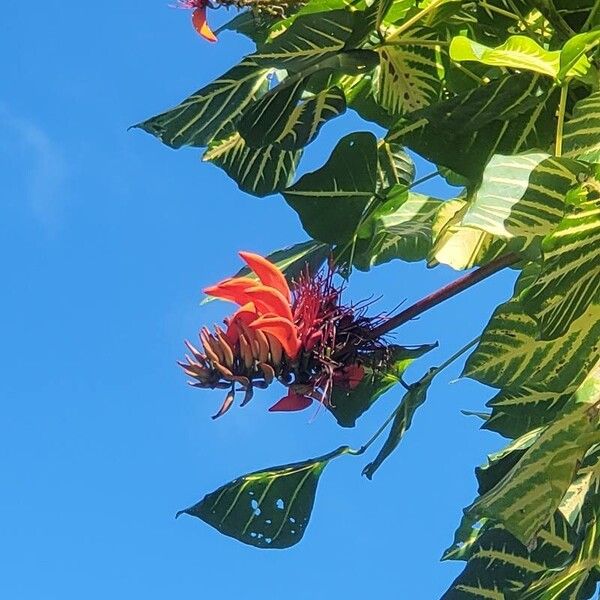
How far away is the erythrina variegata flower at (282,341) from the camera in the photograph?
0.56 meters

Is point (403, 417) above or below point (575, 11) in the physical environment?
below

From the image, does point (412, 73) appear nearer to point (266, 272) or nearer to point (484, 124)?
point (484, 124)

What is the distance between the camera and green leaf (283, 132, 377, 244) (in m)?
0.72

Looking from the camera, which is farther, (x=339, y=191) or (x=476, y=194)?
(x=339, y=191)

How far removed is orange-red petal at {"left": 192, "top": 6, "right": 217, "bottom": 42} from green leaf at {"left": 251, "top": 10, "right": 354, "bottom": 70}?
0.44 ft

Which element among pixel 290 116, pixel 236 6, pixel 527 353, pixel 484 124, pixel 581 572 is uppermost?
pixel 236 6

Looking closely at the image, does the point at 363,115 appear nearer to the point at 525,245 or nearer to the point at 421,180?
the point at 421,180

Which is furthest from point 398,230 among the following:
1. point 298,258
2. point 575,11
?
point 575,11

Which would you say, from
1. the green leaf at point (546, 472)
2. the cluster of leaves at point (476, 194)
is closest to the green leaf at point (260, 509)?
the cluster of leaves at point (476, 194)

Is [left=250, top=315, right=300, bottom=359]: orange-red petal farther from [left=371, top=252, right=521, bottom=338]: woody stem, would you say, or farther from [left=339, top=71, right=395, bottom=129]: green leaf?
[left=339, top=71, right=395, bottom=129]: green leaf

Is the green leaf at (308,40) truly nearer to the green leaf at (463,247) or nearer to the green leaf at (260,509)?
the green leaf at (463,247)

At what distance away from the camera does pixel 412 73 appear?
0.71 m

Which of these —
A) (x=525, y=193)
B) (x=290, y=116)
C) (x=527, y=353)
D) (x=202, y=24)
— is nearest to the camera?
(x=525, y=193)

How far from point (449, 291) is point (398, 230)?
0.16 metres
